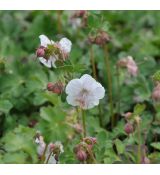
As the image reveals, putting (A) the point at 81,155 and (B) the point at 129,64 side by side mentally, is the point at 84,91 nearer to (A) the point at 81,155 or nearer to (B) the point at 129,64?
(A) the point at 81,155

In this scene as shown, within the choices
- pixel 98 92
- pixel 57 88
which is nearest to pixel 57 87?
pixel 57 88

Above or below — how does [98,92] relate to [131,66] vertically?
below

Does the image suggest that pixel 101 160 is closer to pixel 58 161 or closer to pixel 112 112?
pixel 58 161

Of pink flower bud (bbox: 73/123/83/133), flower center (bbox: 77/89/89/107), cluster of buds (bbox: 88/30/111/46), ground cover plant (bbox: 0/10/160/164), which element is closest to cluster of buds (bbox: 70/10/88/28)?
ground cover plant (bbox: 0/10/160/164)

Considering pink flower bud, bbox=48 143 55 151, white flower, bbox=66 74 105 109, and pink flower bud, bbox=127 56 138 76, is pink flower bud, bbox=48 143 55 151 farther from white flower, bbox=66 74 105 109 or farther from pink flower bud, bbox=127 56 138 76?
pink flower bud, bbox=127 56 138 76

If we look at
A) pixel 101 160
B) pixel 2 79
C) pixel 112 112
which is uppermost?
pixel 2 79

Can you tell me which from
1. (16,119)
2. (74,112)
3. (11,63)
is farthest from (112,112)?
(11,63)

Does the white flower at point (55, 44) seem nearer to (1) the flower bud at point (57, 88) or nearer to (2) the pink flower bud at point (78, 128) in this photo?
(1) the flower bud at point (57, 88)
